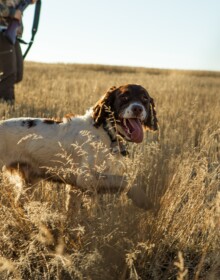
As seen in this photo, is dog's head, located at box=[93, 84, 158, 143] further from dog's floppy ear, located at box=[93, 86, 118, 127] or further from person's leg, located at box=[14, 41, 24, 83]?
person's leg, located at box=[14, 41, 24, 83]

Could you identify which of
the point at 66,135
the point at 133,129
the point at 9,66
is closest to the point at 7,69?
the point at 9,66

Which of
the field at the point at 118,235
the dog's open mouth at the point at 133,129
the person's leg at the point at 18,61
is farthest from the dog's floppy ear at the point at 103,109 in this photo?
the person's leg at the point at 18,61

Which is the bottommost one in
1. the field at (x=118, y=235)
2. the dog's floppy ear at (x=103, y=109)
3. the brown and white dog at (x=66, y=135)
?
the field at (x=118, y=235)

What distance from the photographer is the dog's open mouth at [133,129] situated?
11.4 feet

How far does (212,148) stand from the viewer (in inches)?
214

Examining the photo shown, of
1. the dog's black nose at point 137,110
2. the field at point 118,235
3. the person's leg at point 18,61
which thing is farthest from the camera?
the person's leg at point 18,61

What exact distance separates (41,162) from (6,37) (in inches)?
176

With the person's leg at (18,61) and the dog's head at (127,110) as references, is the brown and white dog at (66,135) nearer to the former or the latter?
the dog's head at (127,110)

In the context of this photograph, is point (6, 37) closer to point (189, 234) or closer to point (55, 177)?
point (55, 177)

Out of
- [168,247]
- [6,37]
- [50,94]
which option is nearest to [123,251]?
[168,247]

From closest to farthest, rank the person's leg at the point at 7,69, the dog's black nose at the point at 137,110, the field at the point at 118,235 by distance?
1. the field at the point at 118,235
2. the dog's black nose at the point at 137,110
3. the person's leg at the point at 7,69

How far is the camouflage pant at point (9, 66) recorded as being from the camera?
779cm

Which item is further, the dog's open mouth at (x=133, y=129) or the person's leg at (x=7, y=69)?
the person's leg at (x=7, y=69)

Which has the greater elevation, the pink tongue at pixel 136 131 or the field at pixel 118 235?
the pink tongue at pixel 136 131
